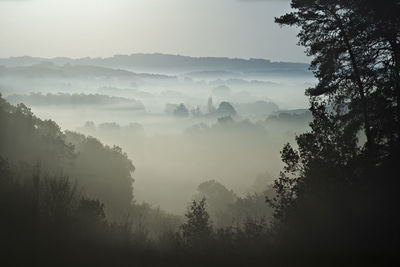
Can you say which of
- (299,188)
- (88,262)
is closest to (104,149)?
(299,188)

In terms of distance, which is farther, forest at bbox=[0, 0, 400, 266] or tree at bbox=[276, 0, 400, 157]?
tree at bbox=[276, 0, 400, 157]

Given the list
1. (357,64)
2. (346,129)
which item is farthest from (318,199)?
(357,64)

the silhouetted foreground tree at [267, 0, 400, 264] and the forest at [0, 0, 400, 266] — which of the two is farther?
the silhouetted foreground tree at [267, 0, 400, 264]

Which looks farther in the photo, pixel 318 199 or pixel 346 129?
pixel 346 129

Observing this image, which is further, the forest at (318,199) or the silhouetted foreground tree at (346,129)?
the silhouetted foreground tree at (346,129)

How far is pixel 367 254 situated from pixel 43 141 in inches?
1931

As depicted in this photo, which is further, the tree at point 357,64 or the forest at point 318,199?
the tree at point 357,64

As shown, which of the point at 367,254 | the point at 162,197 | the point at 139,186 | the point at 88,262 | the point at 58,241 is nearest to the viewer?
the point at 88,262

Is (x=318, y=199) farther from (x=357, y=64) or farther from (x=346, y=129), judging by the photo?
(x=357, y=64)

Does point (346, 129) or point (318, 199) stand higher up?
point (346, 129)

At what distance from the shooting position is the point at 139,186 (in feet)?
454

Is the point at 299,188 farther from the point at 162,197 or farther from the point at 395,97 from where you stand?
the point at 162,197

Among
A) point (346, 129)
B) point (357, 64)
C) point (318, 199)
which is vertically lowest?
point (318, 199)

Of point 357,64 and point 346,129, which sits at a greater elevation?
point 357,64
